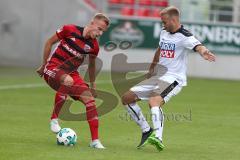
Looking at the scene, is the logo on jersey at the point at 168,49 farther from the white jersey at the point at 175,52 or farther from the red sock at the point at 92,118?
the red sock at the point at 92,118

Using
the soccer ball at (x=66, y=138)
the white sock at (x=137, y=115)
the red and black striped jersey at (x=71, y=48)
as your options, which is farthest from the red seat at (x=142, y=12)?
the soccer ball at (x=66, y=138)

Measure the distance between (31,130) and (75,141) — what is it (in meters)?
1.99

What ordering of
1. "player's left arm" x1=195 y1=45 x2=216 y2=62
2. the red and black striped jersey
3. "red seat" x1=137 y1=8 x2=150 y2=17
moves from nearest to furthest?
"player's left arm" x1=195 y1=45 x2=216 y2=62 < the red and black striped jersey < "red seat" x1=137 y1=8 x2=150 y2=17

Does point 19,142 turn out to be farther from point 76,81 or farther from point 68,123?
point 68,123

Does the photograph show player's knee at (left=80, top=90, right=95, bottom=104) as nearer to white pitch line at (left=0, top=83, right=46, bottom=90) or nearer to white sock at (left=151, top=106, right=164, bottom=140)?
white sock at (left=151, top=106, right=164, bottom=140)

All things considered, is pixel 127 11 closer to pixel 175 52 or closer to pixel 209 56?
pixel 175 52

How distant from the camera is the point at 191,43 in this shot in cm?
1189

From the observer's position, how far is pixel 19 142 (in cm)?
1223

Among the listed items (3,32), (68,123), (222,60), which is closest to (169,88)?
(68,123)

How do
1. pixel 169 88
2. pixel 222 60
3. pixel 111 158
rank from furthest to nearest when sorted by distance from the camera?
pixel 222 60 < pixel 169 88 < pixel 111 158

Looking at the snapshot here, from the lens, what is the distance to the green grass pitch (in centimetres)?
1137

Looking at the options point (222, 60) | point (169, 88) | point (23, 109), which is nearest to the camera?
point (169, 88)

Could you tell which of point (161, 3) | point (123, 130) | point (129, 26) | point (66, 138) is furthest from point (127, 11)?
point (66, 138)

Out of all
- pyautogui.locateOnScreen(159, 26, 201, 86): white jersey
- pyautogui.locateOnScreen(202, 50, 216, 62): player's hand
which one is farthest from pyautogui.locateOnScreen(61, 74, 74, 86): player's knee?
pyautogui.locateOnScreen(202, 50, 216, 62): player's hand
